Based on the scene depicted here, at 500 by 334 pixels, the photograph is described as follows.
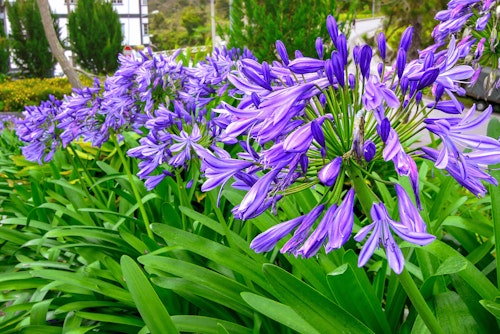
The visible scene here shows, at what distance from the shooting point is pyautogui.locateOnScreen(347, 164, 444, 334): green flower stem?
1.21 meters

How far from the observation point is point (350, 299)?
163 cm

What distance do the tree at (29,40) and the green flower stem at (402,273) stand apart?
27.2m

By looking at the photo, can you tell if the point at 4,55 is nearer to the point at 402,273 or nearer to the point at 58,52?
the point at 58,52

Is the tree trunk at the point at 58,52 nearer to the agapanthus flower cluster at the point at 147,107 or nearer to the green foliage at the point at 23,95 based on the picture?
the agapanthus flower cluster at the point at 147,107

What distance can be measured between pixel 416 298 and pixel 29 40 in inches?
1107

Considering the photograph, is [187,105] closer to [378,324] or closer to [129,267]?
[129,267]

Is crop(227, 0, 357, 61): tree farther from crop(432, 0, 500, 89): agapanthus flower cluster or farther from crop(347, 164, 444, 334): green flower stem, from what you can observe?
crop(347, 164, 444, 334): green flower stem

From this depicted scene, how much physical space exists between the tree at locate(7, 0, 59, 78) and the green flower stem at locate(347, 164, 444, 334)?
89.3 ft

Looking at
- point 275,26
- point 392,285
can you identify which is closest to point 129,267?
point 392,285

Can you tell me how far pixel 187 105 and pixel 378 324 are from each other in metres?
1.42

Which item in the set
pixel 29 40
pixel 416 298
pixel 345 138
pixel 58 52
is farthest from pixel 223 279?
pixel 29 40

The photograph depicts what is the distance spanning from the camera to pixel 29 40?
26250 mm

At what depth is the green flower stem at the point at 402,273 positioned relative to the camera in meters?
1.21

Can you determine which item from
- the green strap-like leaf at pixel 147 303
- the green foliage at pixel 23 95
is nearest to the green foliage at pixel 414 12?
the green strap-like leaf at pixel 147 303
